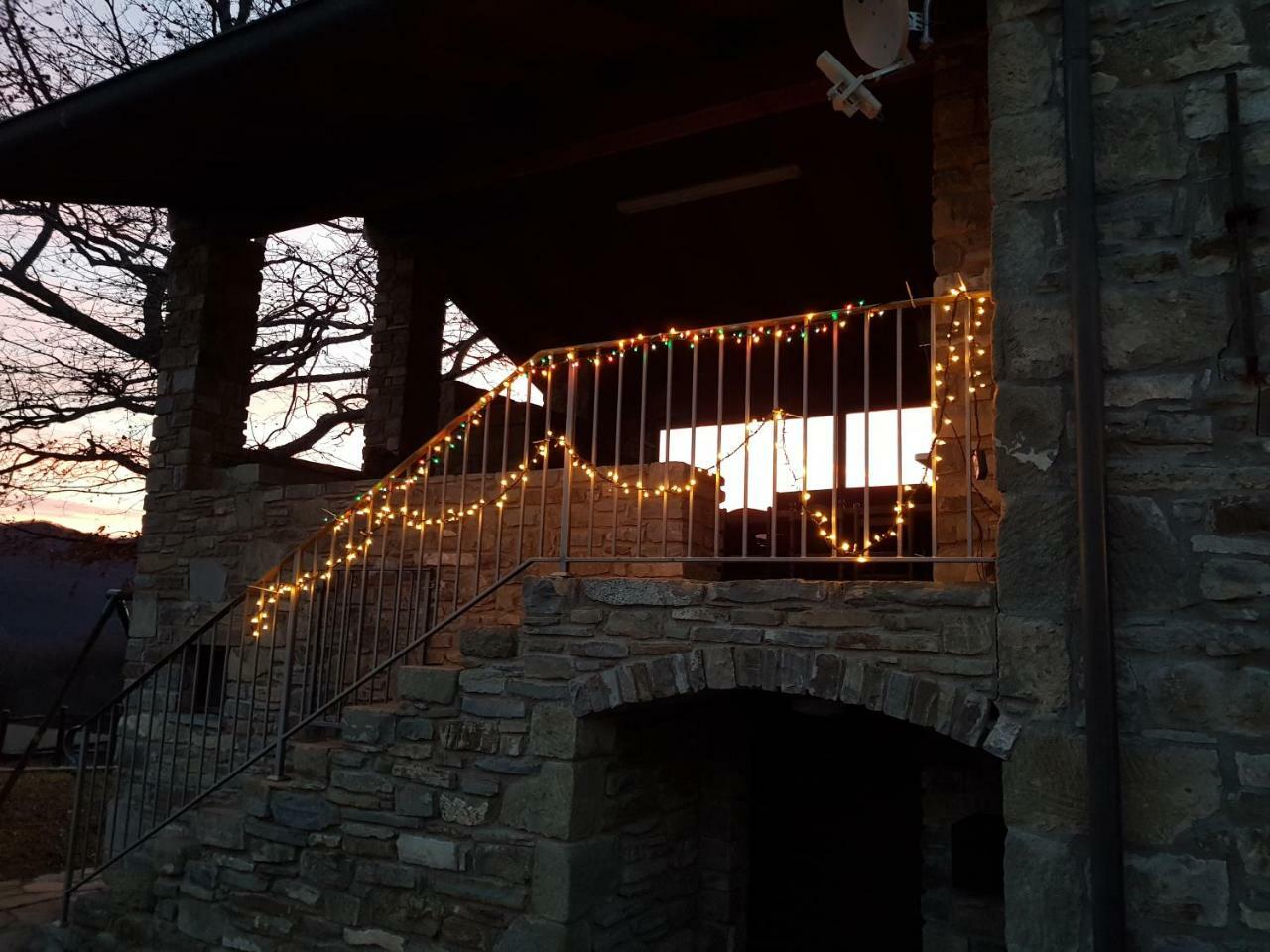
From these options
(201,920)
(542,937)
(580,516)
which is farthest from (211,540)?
(542,937)

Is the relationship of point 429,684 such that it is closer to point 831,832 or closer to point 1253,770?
point 831,832

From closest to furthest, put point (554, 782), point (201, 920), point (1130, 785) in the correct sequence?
point (1130, 785)
point (554, 782)
point (201, 920)

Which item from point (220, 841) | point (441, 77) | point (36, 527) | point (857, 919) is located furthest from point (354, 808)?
point (36, 527)

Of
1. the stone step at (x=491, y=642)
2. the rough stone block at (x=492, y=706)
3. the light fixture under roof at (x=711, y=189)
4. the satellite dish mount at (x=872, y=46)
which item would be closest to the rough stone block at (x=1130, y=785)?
the rough stone block at (x=492, y=706)

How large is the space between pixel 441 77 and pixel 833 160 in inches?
110

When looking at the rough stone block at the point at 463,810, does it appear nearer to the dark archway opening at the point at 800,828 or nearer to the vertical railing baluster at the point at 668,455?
the dark archway opening at the point at 800,828

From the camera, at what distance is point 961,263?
4633mm

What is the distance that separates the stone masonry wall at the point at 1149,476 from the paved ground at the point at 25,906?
17.0 ft

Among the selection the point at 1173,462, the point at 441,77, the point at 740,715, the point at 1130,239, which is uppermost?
the point at 441,77

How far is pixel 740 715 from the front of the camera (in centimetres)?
513

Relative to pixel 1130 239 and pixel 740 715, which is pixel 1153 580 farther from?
pixel 740 715

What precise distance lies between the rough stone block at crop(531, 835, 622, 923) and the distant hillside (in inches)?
445

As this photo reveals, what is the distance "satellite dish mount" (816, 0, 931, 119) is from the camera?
11.0 ft

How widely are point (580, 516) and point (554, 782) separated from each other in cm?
195
